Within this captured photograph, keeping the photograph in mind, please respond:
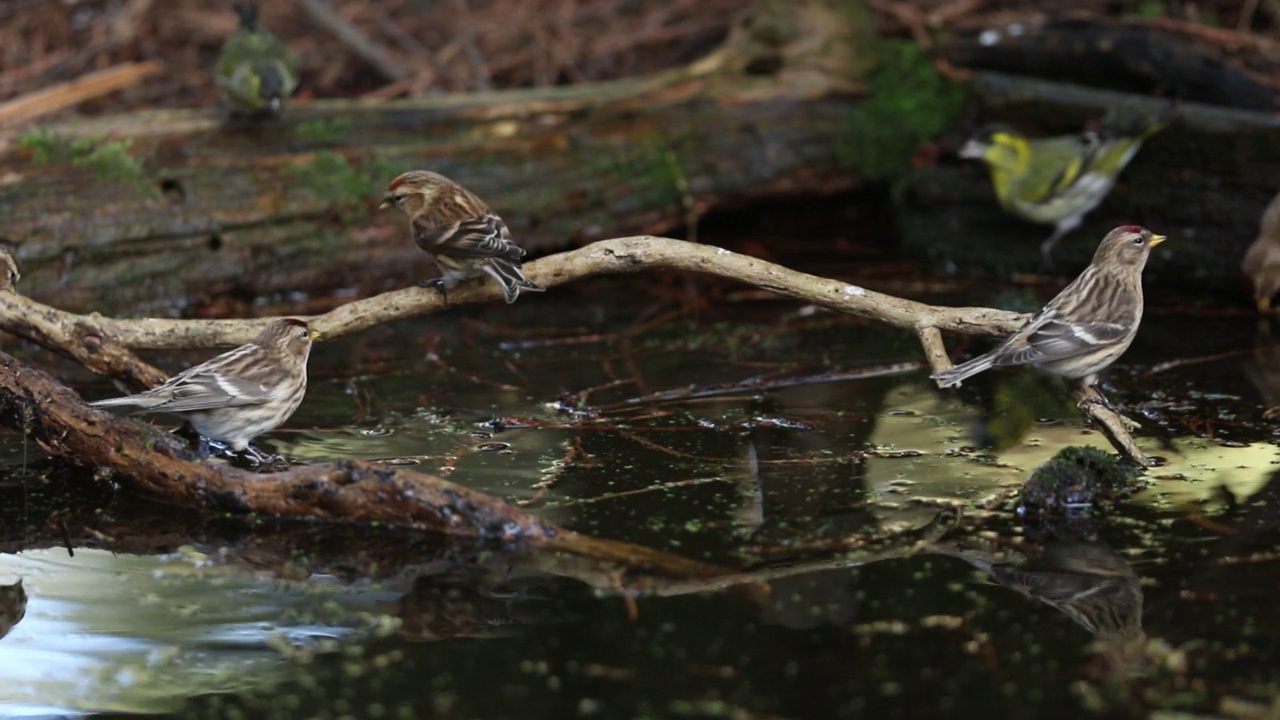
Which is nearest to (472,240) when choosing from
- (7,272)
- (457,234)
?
(457,234)

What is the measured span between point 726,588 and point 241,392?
2010mm

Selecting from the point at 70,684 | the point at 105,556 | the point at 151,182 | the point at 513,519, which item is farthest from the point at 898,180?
the point at 70,684

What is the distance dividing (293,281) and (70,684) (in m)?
4.59

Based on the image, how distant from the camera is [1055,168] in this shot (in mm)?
7637

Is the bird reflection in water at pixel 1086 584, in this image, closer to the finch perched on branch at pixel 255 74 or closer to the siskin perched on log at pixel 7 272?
the siskin perched on log at pixel 7 272

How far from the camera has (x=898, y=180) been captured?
Answer: 8.85 m

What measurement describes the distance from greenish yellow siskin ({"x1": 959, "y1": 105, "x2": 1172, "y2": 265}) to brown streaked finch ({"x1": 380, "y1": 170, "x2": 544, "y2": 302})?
3.52 meters

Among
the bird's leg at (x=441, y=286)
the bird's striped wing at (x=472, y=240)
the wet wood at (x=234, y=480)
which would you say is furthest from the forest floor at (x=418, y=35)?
the wet wood at (x=234, y=480)

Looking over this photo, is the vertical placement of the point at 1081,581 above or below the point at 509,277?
below

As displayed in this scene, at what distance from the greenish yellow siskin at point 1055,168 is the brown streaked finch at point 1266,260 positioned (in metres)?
1.01

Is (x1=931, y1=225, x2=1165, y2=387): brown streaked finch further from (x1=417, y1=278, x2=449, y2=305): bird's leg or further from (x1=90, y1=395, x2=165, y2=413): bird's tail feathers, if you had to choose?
(x1=90, y1=395, x2=165, y2=413): bird's tail feathers

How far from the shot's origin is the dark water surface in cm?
313

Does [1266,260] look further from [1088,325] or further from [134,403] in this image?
[134,403]

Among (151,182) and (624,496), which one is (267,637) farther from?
(151,182)
